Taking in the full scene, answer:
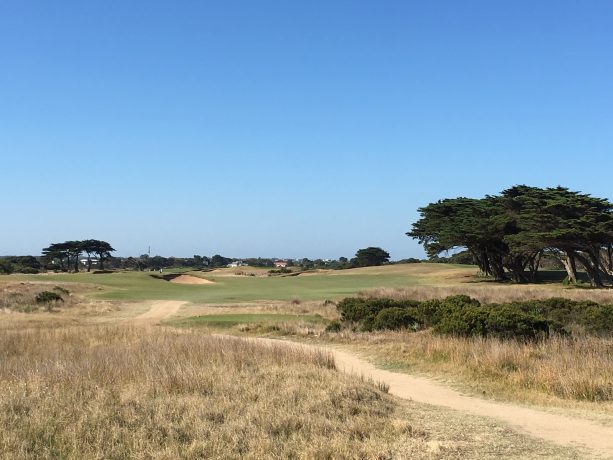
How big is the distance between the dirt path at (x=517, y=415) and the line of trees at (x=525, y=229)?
41569 mm

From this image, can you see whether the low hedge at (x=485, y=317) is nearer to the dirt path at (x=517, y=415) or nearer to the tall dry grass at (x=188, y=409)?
the dirt path at (x=517, y=415)

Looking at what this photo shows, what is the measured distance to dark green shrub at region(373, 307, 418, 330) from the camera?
22.8m

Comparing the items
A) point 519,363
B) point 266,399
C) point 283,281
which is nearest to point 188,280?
point 283,281

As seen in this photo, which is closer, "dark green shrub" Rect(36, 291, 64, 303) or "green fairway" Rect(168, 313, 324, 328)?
"green fairway" Rect(168, 313, 324, 328)

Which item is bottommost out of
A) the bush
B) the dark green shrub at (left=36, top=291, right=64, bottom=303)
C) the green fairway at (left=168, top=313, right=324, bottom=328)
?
the green fairway at (left=168, top=313, right=324, bottom=328)

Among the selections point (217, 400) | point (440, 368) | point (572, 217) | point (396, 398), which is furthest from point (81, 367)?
point (572, 217)

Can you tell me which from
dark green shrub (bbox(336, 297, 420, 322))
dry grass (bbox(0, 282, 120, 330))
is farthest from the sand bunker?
dark green shrub (bbox(336, 297, 420, 322))

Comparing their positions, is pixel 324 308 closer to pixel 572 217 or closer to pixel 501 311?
pixel 501 311

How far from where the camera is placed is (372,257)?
149500 mm

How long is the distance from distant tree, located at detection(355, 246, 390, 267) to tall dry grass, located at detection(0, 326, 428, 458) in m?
137

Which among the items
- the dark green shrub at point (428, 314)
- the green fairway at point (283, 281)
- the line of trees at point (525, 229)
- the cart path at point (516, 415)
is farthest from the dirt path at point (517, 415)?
the green fairway at point (283, 281)

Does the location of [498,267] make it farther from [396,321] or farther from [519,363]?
[519,363]

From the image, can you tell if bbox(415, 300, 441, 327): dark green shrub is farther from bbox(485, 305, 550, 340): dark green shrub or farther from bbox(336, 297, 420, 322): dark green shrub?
bbox(485, 305, 550, 340): dark green shrub

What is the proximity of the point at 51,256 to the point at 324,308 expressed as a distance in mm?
106677
